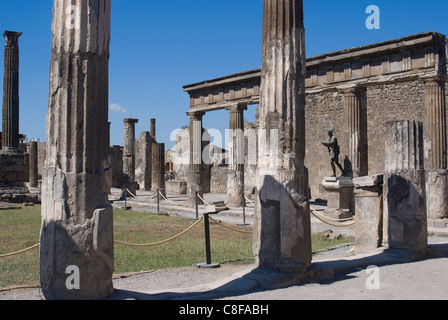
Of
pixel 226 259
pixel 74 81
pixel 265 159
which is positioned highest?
pixel 74 81

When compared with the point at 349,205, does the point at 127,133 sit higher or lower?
higher

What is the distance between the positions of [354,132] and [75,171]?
33.7 ft

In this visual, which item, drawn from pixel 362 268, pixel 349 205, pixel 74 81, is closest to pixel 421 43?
pixel 349 205

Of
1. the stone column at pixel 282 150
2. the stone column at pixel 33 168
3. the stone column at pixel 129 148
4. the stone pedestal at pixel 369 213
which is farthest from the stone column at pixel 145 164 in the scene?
the stone column at pixel 282 150

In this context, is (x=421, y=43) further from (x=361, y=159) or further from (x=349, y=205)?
(x=349, y=205)

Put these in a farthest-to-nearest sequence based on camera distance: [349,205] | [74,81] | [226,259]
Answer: [349,205] → [226,259] → [74,81]

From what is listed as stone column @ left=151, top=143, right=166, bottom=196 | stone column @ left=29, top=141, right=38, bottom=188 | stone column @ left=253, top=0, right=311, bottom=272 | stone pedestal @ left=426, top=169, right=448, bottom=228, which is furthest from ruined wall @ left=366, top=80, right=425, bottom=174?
stone column @ left=29, top=141, right=38, bottom=188

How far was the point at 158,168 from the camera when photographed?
66.5 ft

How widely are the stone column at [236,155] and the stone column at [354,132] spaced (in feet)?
14.1

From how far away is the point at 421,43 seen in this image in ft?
38.4

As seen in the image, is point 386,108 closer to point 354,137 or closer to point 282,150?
point 354,137

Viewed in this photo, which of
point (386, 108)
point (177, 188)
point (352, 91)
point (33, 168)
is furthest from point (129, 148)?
point (352, 91)

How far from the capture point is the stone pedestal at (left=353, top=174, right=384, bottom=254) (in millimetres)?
7605

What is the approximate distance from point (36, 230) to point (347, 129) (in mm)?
8691
